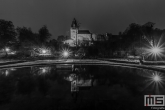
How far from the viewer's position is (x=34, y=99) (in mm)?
7480

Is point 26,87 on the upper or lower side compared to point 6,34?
lower

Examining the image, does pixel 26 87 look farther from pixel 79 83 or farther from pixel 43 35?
pixel 43 35

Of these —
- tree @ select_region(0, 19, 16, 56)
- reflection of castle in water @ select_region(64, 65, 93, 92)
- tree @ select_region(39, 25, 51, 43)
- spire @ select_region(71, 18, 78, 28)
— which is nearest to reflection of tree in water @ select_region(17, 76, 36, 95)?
reflection of castle in water @ select_region(64, 65, 93, 92)

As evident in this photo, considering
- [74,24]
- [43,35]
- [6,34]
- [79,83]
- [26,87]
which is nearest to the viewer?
[26,87]

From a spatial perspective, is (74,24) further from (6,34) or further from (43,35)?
(6,34)

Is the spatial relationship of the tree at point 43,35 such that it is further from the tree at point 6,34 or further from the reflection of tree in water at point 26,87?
the reflection of tree in water at point 26,87

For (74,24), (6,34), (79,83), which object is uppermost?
(74,24)

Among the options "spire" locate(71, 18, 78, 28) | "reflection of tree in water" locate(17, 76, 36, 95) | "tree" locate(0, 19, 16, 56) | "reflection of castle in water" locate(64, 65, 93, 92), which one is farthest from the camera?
"spire" locate(71, 18, 78, 28)

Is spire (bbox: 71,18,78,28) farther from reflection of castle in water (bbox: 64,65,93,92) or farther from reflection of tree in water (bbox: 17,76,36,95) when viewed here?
reflection of tree in water (bbox: 17,76,36,95)

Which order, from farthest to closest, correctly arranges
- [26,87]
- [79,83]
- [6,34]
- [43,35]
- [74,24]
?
[74,24], [43,35], [6,34], [79,83], [26,87]

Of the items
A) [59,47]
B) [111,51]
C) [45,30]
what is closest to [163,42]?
[111,51]

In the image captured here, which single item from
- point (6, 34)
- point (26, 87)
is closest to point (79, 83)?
point (26, 87)

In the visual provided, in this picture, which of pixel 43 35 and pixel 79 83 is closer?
pixel 79 83

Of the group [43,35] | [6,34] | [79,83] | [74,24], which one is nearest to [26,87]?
[79,83]
